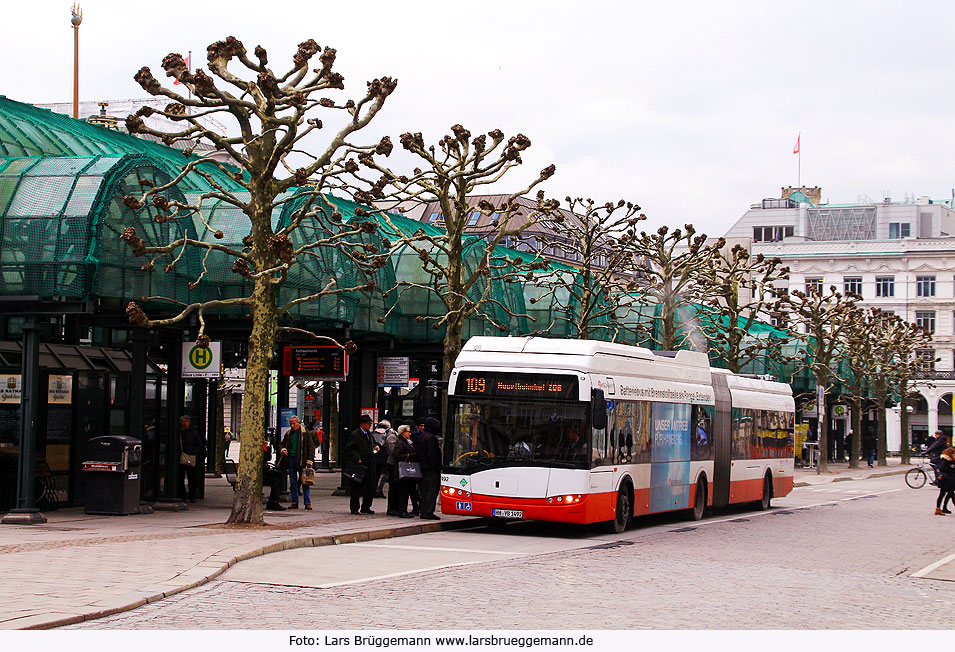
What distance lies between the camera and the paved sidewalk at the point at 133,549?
11570 mm

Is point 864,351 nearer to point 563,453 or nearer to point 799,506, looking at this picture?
point 799,506

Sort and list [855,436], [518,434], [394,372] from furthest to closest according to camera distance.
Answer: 1. [855,436]
2. [394,372]
3. [518,434]

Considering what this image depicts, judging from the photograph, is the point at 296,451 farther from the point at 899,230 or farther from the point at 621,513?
the point at 899,230

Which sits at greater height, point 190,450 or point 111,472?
point 190,450

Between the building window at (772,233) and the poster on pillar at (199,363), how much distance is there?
10722 cm

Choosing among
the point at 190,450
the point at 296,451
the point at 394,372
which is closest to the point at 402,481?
the point at 296,451

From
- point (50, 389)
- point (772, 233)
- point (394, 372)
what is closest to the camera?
point (50, 389)

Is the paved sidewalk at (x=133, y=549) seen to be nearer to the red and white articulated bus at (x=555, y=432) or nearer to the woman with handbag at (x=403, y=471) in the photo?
the woman with handbag at (x=403, y=471)

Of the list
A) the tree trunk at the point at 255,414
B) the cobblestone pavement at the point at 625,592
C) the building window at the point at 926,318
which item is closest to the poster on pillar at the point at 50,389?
the tree trunk at the point at 255,414

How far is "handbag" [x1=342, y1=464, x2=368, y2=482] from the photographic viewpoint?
78.3 feet

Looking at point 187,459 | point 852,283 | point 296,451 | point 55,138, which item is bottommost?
point 187,459

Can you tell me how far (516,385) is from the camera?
21672 mm

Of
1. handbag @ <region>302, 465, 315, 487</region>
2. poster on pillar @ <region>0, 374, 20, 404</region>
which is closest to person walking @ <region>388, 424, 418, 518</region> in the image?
handbag @ <region>302, 465, 315, 487</region>

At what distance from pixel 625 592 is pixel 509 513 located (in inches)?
306
